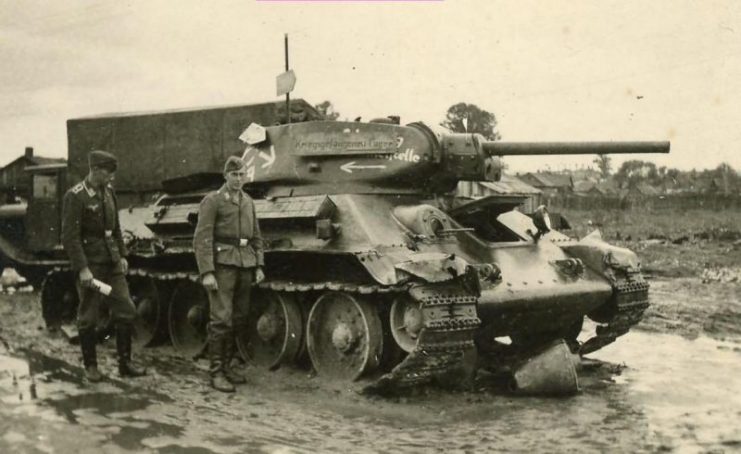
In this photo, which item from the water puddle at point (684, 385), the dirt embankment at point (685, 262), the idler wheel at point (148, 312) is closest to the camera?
the water puddle at point (684, 385)

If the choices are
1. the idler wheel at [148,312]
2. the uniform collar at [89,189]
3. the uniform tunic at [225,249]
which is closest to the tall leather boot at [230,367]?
the uniform tunic at [225,249]

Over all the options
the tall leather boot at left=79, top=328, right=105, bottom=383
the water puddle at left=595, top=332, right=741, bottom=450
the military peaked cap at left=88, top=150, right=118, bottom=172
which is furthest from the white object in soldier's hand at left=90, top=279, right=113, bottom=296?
the water puddle at left=595, top=332, right=741, bottom=450

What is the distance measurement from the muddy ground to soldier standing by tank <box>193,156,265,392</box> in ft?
1.61

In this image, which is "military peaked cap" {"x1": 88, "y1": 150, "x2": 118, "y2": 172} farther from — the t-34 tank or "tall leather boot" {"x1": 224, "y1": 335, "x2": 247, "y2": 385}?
"tall leather boot" {"x1": 224, "y1": 335, "x2": 247, "y2": 385}

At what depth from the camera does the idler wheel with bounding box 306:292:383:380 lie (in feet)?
26.9

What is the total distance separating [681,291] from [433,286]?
965 cm

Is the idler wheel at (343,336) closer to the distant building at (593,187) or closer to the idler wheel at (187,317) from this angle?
the idler wheel at (187,317)

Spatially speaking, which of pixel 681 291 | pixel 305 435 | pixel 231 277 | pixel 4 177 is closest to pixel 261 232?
pixel 231 277

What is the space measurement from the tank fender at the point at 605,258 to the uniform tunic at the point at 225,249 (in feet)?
11.8

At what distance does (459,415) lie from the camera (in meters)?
7.32

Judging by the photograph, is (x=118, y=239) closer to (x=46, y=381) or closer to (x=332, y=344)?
(x=46, y=381)

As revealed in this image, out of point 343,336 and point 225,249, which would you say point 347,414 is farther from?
point 225,249

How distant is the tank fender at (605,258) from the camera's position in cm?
946

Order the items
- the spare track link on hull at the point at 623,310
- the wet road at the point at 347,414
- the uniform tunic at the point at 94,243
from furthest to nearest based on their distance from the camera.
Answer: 1. the spare track link on hull at the point at 623,310
2. the uniform tunic at the point at 94,243
3. the wet road at the point at 347,414
